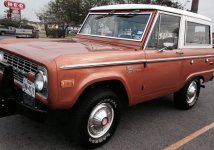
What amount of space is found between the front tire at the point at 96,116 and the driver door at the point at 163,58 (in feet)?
2.43

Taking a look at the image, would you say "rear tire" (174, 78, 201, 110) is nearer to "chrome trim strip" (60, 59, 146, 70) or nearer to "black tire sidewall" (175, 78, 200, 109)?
"black tire sidewall" (175, 78, 200, 109)

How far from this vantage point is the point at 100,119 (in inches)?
139

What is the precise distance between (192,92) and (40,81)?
3687 mm

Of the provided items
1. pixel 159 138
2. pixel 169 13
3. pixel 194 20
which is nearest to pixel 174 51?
pixel 169 13

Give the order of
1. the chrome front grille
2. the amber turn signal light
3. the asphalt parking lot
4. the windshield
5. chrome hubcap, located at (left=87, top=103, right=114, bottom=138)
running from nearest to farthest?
the amber turn signal light
the chrome front grille
chrome hubcap, located at (left=87, top=103, right=114, bottom=138)
the asphalt parking lot
the windshield

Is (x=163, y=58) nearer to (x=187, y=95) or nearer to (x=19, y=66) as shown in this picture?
(x=187, y=95)

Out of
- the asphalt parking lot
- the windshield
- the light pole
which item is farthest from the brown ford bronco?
the light pole

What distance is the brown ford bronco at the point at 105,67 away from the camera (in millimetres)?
3027

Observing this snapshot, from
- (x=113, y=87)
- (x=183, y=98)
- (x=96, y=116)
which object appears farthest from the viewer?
(x=183, y=98)

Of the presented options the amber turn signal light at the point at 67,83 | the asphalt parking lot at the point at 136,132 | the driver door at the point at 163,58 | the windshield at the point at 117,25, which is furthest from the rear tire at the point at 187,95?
the amber turn signal light at the point at 67,83

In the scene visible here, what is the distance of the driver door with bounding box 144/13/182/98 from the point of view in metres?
4.14

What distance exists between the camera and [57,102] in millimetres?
2943

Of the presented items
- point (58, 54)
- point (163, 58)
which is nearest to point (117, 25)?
point (163, 58)

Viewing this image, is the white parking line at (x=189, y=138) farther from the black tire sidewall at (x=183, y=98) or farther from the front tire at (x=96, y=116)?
the front tire at (x=96, y=116)
